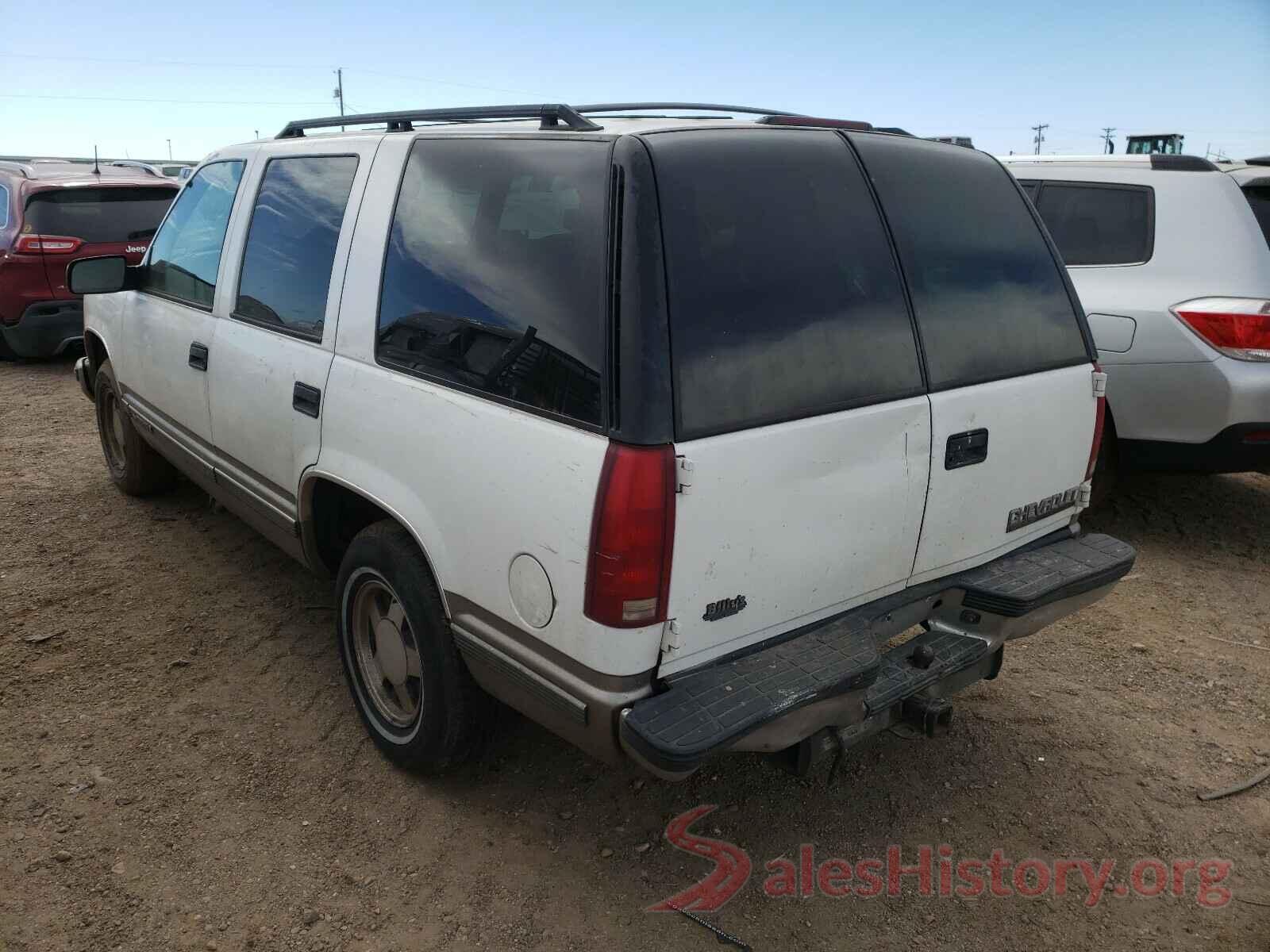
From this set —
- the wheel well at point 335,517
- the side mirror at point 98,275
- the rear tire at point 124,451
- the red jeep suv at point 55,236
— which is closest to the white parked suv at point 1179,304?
the wheel well at point 335,517

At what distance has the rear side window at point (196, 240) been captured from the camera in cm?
386

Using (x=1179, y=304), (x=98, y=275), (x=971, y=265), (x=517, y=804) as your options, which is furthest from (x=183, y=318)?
(x=1179, y=304)

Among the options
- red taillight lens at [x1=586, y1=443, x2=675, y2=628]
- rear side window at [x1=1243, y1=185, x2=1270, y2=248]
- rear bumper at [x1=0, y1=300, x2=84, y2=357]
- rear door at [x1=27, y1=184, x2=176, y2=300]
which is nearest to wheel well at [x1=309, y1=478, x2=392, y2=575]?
red taillight lens at [x1=586, y1=443, x2=675, y2=628]

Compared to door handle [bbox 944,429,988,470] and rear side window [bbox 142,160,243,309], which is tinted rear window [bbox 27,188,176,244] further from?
door handle [bbox 944,429,988,470]

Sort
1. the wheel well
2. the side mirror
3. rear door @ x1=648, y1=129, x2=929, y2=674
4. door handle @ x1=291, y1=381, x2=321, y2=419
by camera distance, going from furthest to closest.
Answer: the side mirror → the wheel well → door handle @ x1=291, y1=381, x2=321, y2=419 → rear door @ x1=648, y1=129, x2=929, y2=674

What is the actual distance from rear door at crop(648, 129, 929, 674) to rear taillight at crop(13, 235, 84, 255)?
8313 mm

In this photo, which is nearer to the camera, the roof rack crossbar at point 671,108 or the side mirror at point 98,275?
the roof rack crossbar at point 671,108

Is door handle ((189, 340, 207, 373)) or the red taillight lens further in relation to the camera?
door handle ((189, 340, 207, 373))

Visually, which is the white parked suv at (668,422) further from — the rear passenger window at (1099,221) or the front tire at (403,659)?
the rear passenger window at (1099,221)

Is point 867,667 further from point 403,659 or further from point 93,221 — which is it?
point 93,221

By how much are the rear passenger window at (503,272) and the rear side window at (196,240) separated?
140 centimetres

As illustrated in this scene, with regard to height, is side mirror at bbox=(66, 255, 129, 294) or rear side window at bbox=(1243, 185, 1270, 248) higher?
rear side window at bbox=(1243, 185, 1270, 248)

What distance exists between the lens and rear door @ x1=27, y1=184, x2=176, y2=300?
342 inches

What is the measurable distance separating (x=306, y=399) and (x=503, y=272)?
100cm
